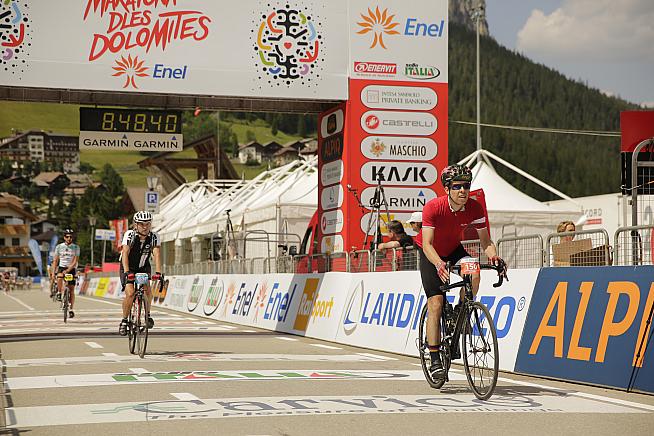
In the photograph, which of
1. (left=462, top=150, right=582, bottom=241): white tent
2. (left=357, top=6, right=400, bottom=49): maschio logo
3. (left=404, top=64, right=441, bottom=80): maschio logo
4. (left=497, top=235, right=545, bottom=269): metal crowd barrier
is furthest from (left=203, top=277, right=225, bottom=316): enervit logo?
(left=497, top=235, right=545, bottom=269): metal crowd barrier

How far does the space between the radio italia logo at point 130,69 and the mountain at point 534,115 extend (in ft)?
373

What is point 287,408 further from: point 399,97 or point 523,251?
point 399,97

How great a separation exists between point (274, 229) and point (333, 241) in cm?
1104

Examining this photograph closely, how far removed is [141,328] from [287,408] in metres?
5.99

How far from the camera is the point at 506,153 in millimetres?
140625

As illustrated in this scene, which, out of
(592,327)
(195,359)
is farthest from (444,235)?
(195,359)

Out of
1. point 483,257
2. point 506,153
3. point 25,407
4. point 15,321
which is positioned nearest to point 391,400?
point 25,407

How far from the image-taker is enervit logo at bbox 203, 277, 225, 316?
2794cm

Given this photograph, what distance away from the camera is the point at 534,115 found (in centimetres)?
15712

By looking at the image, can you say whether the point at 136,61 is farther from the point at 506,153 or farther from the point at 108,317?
the point at 506,153

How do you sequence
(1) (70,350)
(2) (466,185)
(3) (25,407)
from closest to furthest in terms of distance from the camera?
1. (3) (25,407)
2. (2) (466,185)
3. (1) (70,350)

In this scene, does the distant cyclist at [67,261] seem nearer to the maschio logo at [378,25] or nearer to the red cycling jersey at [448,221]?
the maschio logo at [378,25]

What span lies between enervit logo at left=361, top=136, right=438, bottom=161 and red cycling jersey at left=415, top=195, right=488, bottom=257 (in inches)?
484

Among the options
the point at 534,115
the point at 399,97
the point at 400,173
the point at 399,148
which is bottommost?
the point at 400,173
